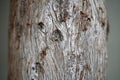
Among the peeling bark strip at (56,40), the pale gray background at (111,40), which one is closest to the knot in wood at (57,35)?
the peeling bark strip at (56,40)

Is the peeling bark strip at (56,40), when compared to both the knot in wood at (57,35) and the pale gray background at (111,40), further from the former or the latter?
the pale gray background at (111,40)

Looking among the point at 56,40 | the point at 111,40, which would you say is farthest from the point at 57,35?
the point at 111,40

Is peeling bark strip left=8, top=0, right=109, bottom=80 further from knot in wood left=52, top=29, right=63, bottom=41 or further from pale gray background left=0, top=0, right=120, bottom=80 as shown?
pale gray background left=0, top=0, right=120, bottom=80

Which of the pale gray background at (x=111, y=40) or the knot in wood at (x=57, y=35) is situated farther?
the pale gray background at (x=111, y=40)

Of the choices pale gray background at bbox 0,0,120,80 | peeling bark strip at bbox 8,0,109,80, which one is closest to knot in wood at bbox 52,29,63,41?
peeling bark strip at bbox 8,0,109,80
